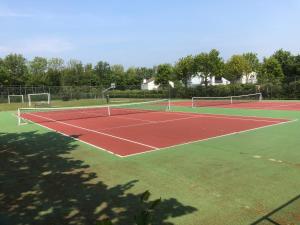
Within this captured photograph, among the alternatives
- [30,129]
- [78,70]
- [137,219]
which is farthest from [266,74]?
[137,219]

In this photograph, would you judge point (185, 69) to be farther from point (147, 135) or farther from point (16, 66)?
point (147, 135)

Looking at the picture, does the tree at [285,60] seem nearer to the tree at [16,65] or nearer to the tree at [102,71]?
the tree at [102,71]

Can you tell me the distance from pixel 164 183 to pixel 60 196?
1.88m

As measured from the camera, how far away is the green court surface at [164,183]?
4.96 metres

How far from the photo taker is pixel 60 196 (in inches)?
234

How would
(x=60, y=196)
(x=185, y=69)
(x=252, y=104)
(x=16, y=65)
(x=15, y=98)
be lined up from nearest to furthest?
(x=60, y=196)
(x=252, y=104)
(x=15, y=98)
(x=185, y=69)
(x=16, y=65)

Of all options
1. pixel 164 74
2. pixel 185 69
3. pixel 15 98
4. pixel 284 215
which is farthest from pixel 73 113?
pixel 164 74

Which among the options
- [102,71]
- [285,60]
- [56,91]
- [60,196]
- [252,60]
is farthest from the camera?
[102,71]

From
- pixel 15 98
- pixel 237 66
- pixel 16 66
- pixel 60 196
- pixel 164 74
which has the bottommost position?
pixel 60 196

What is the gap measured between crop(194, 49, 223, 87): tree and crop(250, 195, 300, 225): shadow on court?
167 feet

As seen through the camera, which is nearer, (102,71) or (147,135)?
(147,135)

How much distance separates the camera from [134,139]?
458 inches

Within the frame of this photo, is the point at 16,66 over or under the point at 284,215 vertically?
over

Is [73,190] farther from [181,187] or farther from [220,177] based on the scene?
[220,177]
